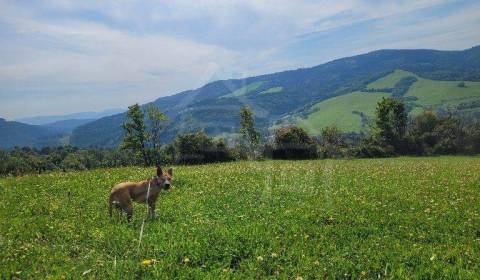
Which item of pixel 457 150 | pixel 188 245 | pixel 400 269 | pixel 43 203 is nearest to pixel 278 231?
pixel 188 245

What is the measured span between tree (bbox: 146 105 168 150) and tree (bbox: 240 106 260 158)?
79.0 ft

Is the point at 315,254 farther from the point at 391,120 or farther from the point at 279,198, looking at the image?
the point at 391,120

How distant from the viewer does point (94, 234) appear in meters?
10.6

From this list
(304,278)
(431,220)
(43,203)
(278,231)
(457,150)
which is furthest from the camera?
(457,150)

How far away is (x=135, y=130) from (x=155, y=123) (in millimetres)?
8325

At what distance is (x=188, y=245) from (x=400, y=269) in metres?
4.66

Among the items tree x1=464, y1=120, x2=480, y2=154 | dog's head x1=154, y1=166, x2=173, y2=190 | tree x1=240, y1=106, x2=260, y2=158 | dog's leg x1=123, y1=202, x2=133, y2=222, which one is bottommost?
tree x1=464, y1=120, x2=480, y2=154

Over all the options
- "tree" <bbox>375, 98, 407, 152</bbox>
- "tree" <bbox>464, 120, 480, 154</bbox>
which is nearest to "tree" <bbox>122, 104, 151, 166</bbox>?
"tree" <bbox>375, 98, 407, 152</bbox>

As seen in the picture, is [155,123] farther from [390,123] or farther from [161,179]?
[161,179]

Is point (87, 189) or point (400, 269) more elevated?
point (87, 189)

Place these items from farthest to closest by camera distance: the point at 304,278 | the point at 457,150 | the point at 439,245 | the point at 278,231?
the point at 457,150 < the point at 278,231 < the point at 439,245 < the point at 304,278

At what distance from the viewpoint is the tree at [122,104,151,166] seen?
314 ft

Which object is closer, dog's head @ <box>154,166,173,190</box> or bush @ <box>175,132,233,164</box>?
dog's head @ <box>154,166,173,190</box>

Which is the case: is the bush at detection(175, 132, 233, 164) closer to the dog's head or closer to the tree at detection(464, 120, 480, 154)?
the tree at detection(464, 120, 480, 154)
